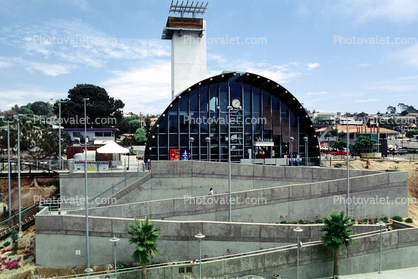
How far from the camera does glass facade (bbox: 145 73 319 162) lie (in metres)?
33.8

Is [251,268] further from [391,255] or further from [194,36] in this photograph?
[194,36]

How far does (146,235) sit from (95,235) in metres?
4.37

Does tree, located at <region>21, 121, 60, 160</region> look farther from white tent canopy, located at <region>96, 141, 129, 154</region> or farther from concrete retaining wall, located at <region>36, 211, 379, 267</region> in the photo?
concrete retaining wall, located at <region>36, 211, 379, 267</region>

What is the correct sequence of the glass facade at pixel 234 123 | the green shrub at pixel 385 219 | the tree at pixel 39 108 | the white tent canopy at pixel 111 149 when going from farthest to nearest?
the tree at pixel 39 108
the glass facade at pixel 234 123
the white tent canopy at pixel 111 149
the green shrub at pixel 385 219

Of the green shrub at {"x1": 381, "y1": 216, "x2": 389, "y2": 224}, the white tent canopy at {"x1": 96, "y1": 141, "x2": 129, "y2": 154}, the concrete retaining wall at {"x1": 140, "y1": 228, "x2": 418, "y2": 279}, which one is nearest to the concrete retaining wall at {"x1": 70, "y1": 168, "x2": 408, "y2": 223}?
the green shrub at {"x1": 381, "y1": 216, "x2": 389, "y2": 224}

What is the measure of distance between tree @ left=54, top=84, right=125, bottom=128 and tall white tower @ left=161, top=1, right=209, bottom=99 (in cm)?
3361

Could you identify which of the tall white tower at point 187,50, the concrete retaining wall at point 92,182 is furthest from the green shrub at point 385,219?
the tall white tower at point 187,50

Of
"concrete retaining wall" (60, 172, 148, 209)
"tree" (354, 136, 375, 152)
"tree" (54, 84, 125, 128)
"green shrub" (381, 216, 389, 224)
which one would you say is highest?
"tree" (54, 84, 125, 128)

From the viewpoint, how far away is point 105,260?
1853cm

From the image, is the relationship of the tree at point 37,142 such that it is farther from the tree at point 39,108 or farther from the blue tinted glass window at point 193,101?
the tree at point 39,108

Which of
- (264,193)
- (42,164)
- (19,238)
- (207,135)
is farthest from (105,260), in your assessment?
(207,135)

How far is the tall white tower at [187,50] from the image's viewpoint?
43.5 metres

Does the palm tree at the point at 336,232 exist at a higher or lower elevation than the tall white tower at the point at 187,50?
lower

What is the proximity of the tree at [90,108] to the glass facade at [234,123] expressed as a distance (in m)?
42.3
